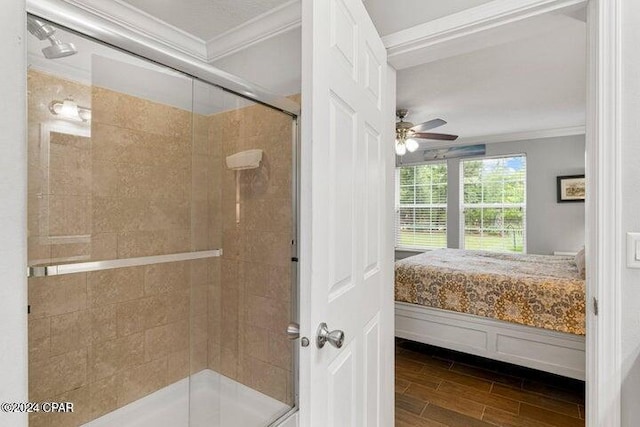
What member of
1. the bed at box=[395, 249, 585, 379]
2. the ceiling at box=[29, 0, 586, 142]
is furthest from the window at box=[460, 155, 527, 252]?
the bed at box=[395, 249, 585, 379]

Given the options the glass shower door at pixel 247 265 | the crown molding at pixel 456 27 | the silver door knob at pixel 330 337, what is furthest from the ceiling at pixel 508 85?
the silver door knob at pixel 330 337

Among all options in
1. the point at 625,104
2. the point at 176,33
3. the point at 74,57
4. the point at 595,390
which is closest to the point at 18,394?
the point at 595,390

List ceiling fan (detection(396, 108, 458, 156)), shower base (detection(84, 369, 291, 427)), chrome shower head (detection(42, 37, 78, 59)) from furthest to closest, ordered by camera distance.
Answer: ceiling fan (detection(396, 108, 458, 156)) < shower base (detection(84, 369, 291, 427)) < chrome shower head (detection(42, 37, 78, 59))

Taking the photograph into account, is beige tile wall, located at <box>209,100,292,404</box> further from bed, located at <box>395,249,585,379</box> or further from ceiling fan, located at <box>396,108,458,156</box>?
ceiling fan, located at <box>396,108,458,156</box>

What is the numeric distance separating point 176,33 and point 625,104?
2336 millimetres

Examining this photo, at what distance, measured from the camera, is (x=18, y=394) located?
51 cm

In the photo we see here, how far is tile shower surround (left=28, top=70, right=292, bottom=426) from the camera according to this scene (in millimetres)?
1714

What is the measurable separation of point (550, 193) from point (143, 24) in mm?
5173

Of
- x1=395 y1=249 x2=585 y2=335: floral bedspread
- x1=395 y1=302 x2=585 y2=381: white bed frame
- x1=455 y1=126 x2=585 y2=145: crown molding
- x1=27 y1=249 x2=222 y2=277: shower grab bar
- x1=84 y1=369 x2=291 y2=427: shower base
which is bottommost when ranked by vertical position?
x1=84 y1=369 x2=291 y2=427: shower base

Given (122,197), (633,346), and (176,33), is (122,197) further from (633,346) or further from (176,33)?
(633,346)

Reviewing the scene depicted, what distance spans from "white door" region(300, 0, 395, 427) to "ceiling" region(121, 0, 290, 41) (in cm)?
94

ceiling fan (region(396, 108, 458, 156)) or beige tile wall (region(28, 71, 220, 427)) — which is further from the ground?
ceiling fan (region(396, 108, 458, 156))

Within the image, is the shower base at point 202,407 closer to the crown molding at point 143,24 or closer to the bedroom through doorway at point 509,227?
the bedroom through doorway at point 509,227

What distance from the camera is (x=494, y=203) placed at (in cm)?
511
